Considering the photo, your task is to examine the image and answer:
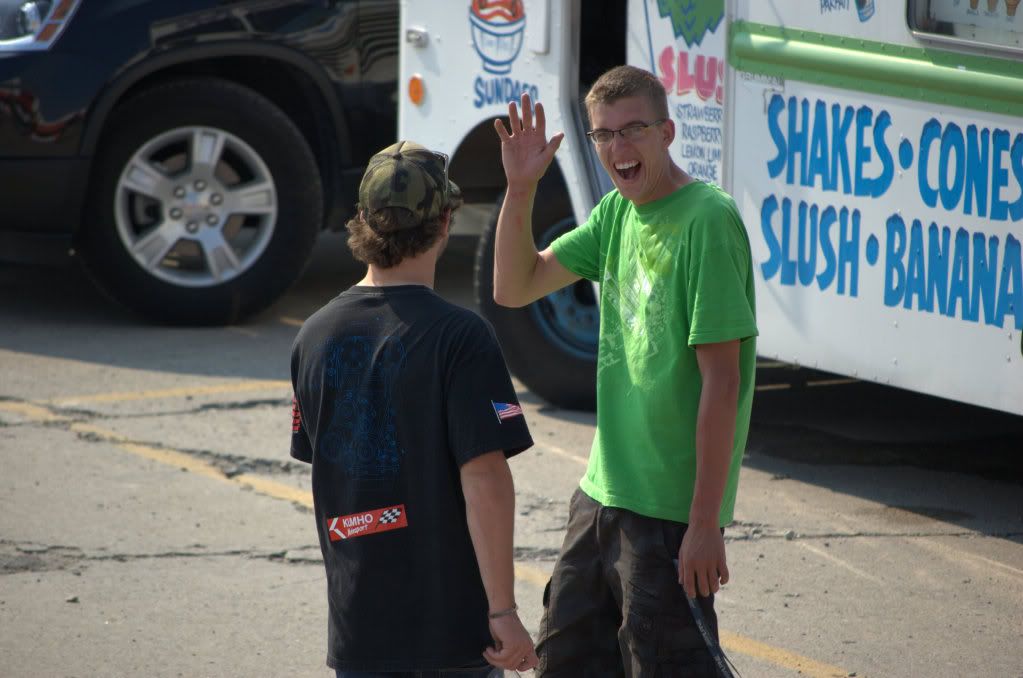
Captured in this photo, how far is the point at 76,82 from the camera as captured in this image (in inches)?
293

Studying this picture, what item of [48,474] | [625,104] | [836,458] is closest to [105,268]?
[48,474]

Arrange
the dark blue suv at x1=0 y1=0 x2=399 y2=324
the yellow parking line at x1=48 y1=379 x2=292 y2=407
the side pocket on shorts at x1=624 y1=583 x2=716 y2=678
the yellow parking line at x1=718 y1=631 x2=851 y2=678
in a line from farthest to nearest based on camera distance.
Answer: the dark blue suv at x1=0 y1=0 x2=399 y2=324 → the yellow parking line at x1=48 y1=379 x2=292 y2=407 → the yellow parking line at x1=718 y1=631 x2=851 y2=678 → the side pocket on shorts at x1=624 y1=583 x2=716 y2=678

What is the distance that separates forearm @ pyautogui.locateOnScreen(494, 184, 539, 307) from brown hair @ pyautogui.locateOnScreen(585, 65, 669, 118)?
247 mm

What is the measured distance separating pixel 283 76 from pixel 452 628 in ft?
19.7

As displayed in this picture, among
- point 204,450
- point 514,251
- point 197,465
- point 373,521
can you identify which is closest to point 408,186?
point 373,521

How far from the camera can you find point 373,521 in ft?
8.87

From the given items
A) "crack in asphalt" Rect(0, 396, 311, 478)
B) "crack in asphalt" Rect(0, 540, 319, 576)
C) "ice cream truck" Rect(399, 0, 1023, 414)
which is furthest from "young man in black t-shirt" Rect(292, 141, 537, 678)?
"crack in asphalt" Rect(0, 396, 311, 478)

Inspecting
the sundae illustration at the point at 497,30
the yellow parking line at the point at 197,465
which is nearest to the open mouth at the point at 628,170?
the yellow parking line at the point at 197,465

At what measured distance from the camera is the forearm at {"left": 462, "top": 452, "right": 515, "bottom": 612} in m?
2.66

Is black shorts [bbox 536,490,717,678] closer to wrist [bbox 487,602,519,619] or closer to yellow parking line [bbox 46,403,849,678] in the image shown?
wrist [bbox 487,602,519,619]

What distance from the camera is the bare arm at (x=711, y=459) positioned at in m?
2.95

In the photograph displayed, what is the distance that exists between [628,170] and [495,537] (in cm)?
86

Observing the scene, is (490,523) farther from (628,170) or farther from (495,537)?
(628,170)

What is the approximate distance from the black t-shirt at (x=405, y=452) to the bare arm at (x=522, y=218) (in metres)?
0.53
